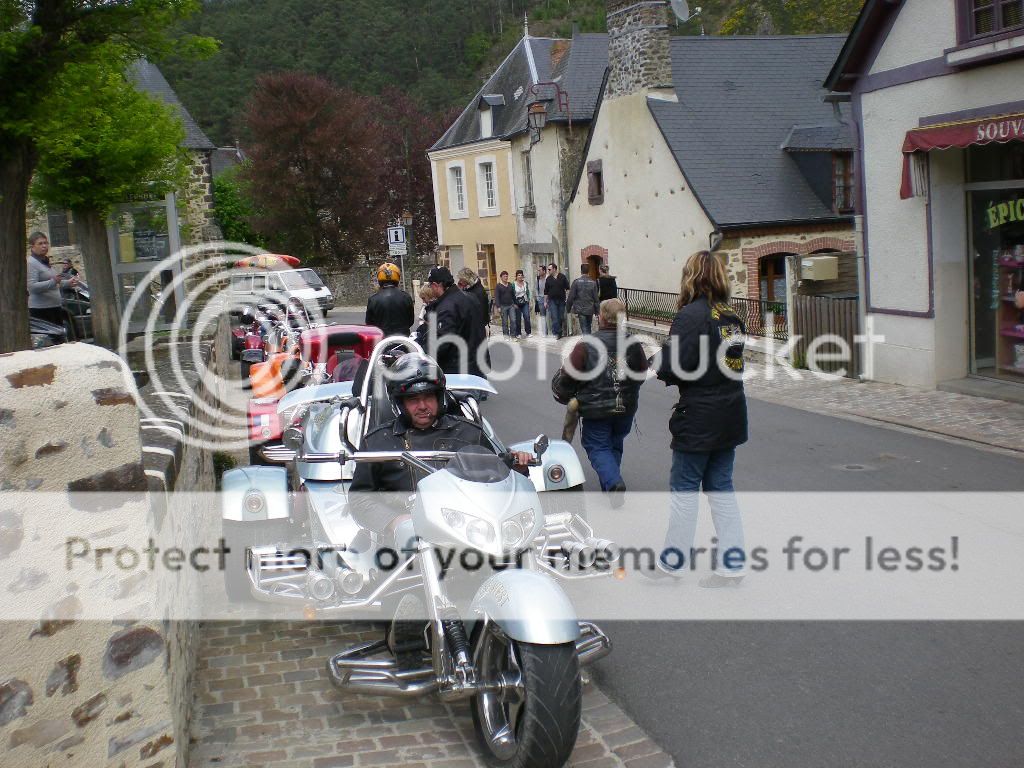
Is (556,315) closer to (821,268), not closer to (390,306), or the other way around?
(821,268)

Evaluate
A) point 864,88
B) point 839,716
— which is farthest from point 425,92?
point 839,716

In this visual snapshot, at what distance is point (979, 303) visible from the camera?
44.2 feet

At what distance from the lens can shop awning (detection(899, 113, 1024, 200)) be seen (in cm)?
1131

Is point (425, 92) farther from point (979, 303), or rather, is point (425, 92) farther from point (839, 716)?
point (839, 716)

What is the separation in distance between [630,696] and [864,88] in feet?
38.4

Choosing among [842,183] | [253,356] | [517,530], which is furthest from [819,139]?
[517,530]

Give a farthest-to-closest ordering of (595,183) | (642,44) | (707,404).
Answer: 1. (595,183)
2. (642,44)
3. (707,404)

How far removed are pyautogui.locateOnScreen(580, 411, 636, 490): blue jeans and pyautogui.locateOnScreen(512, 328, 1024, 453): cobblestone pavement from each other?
419cm

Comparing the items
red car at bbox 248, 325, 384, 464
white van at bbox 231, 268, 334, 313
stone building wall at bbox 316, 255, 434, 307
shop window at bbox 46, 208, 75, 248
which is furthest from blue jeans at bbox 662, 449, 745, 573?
stone building wall at bbox 316, 255, 434, 307

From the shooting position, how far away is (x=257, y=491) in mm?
6168

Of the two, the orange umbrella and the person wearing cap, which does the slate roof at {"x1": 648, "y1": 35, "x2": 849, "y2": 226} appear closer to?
the person wearing cap

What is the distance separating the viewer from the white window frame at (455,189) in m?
38.9

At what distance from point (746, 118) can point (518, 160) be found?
10645mm

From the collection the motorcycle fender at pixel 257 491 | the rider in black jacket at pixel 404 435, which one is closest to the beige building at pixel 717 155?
the motorcycle fender at pixel 257 491
